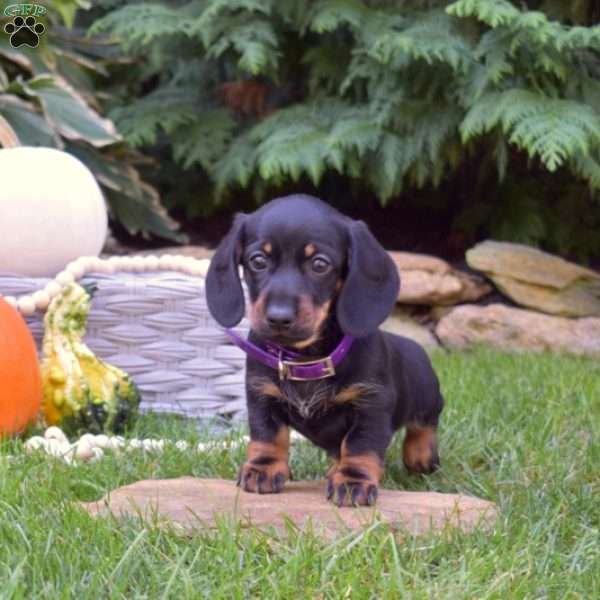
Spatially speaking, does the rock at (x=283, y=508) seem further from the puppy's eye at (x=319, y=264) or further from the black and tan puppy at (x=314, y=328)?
the puppy's eye at (x=319, y=264)

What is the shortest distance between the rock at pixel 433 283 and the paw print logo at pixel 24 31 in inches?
84.5

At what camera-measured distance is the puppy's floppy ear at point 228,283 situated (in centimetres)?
232

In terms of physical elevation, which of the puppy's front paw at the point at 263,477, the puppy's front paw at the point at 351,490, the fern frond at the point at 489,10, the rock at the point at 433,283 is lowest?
the rock at the point at 433,283

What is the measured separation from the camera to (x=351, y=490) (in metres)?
2.17

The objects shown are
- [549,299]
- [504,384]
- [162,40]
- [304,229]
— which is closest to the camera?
[304,229]

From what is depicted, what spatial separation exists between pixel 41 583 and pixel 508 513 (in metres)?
1.01

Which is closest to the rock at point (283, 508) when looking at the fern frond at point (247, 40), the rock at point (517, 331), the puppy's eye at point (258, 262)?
the puppy's eye at point (258, 262)

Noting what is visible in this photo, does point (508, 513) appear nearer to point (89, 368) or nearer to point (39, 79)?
point (89, 368)

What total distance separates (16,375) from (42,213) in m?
0.73

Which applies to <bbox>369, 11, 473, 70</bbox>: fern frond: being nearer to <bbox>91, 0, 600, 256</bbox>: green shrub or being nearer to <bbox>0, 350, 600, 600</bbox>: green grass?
<bbox>91, 0, 600, 256</bbox>: green shrub

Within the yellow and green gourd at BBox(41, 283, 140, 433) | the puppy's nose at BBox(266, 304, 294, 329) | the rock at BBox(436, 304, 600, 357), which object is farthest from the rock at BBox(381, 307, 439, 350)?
the puppy's nose at BBox(266, 304, 294, 329)

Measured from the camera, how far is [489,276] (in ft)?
17.7

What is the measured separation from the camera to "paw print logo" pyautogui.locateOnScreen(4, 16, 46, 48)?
515cm

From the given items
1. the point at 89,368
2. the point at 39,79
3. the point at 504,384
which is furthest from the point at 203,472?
the point at 39,79
